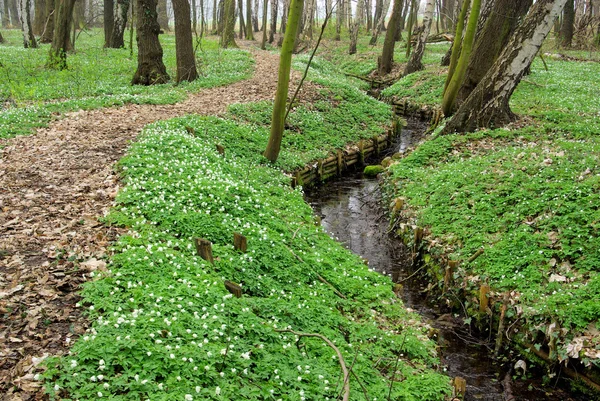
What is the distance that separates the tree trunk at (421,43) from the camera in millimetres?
25250

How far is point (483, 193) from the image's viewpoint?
10430 mm

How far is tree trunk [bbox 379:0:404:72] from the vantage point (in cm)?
2801

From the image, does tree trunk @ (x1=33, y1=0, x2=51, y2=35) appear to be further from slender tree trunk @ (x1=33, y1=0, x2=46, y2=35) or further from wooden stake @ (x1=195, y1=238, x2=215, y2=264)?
wooden stake @ (x1=195, y1=238, x2=215, y2=264)

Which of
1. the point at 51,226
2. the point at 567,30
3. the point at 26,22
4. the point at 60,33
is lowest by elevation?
the point at 51,226

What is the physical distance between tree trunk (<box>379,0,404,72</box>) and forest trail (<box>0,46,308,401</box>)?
17805 mm

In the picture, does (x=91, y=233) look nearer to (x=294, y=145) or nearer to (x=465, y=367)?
(x=465, y=367)

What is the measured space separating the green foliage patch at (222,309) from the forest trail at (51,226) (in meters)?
0.31

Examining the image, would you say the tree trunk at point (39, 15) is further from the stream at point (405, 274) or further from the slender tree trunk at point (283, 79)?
the stream at point (405, 274)

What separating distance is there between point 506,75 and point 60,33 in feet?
65.3

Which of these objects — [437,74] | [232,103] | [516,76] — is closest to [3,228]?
[232,103]

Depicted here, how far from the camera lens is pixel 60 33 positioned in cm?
2223

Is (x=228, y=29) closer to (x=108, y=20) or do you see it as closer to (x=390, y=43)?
(x=108, y=20)

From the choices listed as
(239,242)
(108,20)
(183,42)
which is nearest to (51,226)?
(239,242)

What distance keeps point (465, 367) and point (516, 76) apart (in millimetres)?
9813
